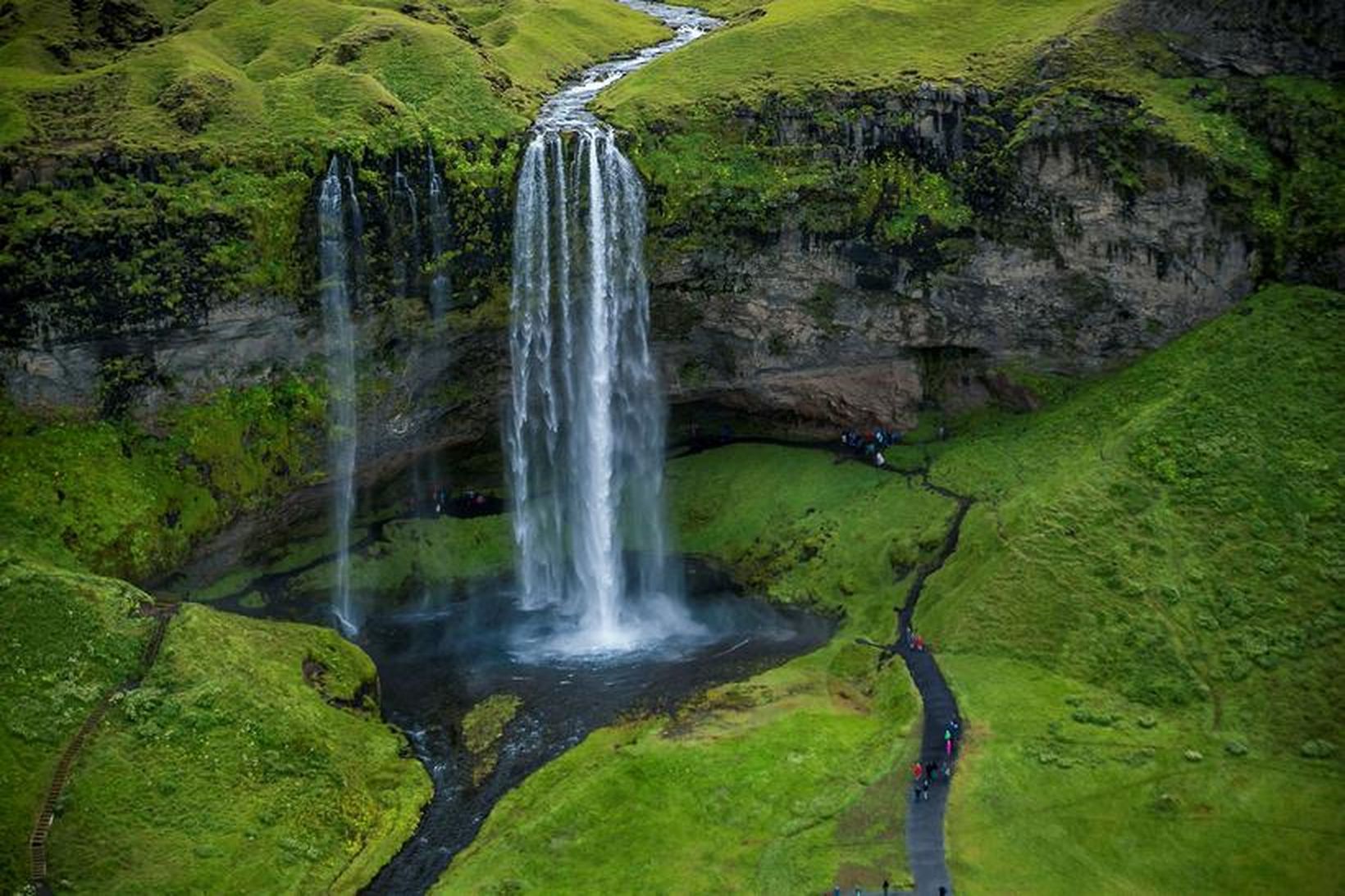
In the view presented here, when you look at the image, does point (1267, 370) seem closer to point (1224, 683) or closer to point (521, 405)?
point (1224, 683)

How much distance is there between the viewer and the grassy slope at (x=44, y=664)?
124 feet

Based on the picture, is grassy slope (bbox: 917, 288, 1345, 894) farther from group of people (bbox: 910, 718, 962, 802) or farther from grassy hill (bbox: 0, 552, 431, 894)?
grassy hill (bbox: 0, 552, 431, 894)

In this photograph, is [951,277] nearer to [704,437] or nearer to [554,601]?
[704,437]

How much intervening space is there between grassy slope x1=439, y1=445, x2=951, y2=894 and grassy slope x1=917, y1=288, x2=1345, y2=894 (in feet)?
8.86

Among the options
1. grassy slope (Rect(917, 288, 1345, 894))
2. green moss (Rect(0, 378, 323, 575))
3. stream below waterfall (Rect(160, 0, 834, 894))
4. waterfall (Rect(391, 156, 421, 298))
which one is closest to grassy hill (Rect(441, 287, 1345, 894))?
grassy slope (Rect(917, 288, 1345, 894))

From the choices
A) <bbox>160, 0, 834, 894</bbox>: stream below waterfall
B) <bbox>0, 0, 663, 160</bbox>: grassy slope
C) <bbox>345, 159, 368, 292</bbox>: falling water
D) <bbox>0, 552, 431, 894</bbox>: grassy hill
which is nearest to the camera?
<bbox>0, 552, 431, 894</bbox>: grassy hill

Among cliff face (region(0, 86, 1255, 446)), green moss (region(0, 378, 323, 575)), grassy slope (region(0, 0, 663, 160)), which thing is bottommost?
green moss (region(0, 378, 323, 575))

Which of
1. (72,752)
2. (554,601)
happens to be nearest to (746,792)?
(554,601)

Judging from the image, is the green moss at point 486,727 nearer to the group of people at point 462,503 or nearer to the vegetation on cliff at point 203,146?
the group of people at point 462,503

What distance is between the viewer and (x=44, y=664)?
41.9 metres

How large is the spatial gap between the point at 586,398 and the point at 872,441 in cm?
1550

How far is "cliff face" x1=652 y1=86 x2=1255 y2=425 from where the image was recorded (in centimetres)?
5700

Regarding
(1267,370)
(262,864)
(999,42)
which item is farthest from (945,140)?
(262,864)

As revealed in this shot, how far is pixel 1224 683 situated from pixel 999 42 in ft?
118
